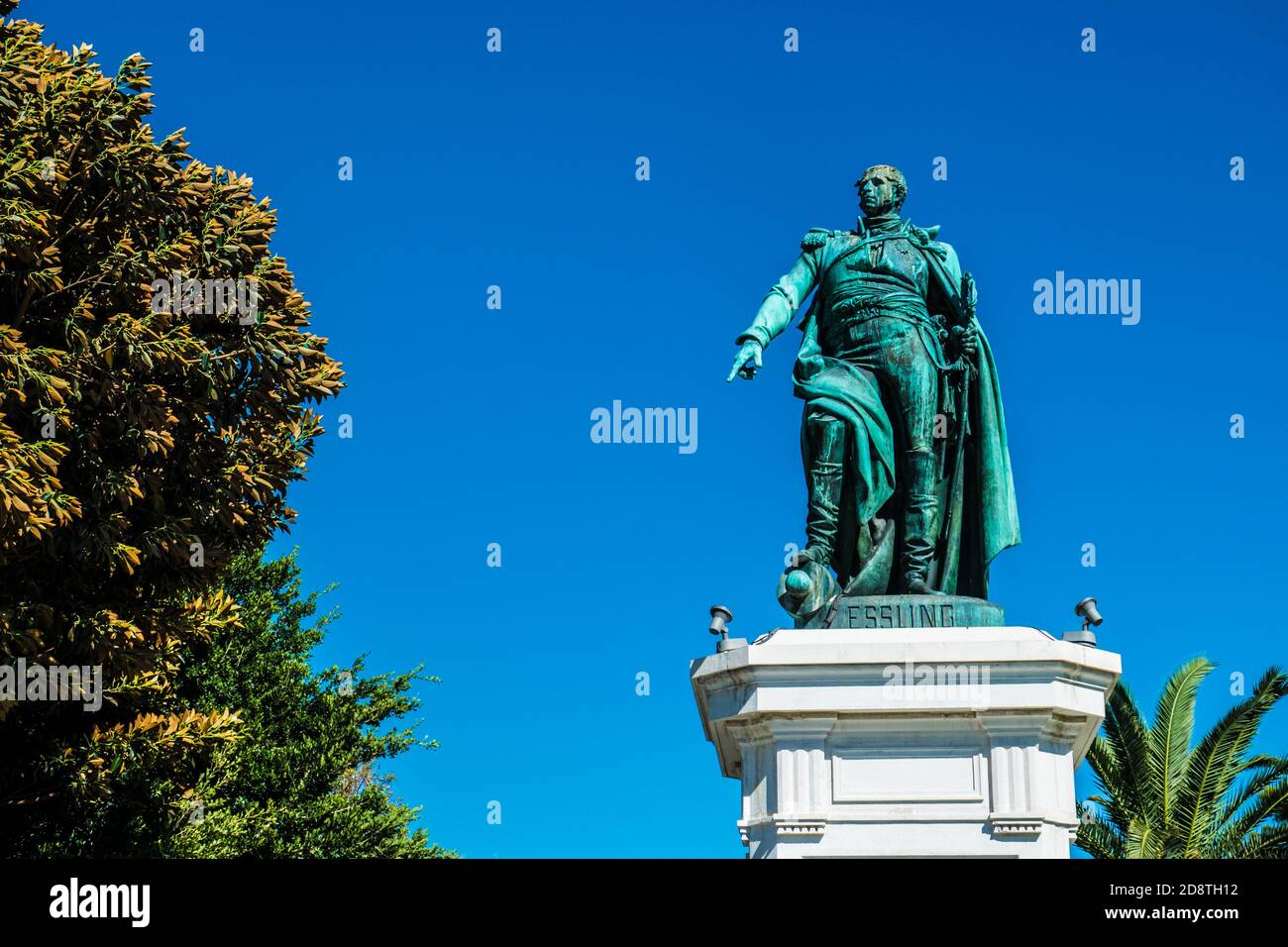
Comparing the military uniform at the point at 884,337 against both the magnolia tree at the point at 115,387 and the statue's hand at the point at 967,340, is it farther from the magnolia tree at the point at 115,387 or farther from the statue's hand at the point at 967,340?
the magnolia tree at the point at 115,387

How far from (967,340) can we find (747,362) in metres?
1.61

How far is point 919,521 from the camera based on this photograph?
42.8 ft

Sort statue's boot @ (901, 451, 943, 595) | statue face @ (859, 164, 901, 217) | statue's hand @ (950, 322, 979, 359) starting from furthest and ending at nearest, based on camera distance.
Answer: statue face @ (859, 164, 901, 217) → statue's hand @ (950, 322, 979, 359) → statue's boot @ (901, 451, 943, 595)

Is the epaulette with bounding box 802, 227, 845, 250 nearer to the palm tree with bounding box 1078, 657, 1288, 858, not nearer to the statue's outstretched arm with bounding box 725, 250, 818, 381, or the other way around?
the statue's outstretched arm with bounding box 725, 250, 818, 381

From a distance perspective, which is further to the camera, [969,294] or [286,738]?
[286,738]

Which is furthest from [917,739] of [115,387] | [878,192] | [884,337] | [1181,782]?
[1181,782]

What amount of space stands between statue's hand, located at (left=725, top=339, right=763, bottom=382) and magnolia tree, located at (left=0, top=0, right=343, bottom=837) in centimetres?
550

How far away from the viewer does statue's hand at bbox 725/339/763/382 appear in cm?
1320

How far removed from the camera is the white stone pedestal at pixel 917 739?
11.7 meters

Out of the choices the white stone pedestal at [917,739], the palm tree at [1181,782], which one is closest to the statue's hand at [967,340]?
the white stone pedestal at [917,739]

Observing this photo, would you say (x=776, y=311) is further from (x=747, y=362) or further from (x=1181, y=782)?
(x=1181, y=782)

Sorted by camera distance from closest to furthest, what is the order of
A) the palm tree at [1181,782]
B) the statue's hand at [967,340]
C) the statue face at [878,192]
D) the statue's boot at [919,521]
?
1. the statue's boot at [919,521]
2. the statue's hand at [967,340]
3. the statue face at [878,192]
4. the palm tree at [1181,782]

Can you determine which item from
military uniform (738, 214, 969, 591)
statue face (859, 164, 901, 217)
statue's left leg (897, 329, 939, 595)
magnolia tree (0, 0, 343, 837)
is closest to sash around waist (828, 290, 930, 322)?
military uniform (738, 214, 969, 591)
